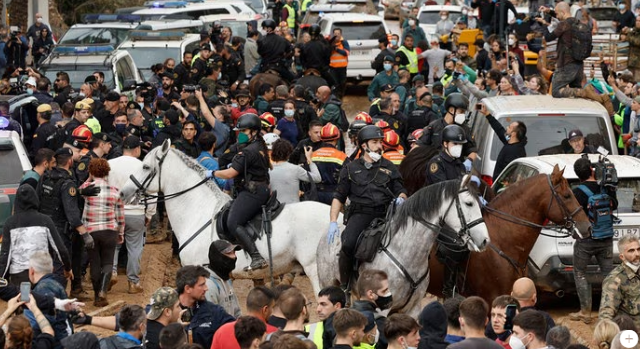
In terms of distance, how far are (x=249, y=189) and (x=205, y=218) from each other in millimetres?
773

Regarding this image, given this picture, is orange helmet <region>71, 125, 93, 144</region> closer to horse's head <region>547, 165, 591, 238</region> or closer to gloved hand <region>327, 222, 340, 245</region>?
gloved hand <region>327, 222, 340, 245</region>

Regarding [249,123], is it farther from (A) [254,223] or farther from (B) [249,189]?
(A) [254,223]

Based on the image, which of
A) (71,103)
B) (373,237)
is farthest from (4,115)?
(373,237)

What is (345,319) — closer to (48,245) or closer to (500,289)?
(500,289)

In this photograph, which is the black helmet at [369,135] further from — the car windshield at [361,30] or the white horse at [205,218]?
the car windshield at [361,30]

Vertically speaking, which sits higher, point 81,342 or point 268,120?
point 81,342

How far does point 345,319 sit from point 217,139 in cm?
1062

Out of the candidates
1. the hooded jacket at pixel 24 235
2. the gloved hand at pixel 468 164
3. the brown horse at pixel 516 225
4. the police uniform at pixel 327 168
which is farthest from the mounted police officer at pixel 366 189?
the police uniform at pixel 327 168

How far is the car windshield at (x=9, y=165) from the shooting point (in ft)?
54.5

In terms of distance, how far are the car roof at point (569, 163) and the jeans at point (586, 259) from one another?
0.97 metres

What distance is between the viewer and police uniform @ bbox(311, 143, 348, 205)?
1644 cm

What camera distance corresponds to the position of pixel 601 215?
45.4ft

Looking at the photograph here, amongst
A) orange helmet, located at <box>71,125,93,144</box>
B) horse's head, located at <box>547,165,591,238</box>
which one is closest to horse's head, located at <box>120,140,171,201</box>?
orange helmet, located at <box>71,125,93,144</box>

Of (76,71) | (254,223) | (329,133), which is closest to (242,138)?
(329,133)
